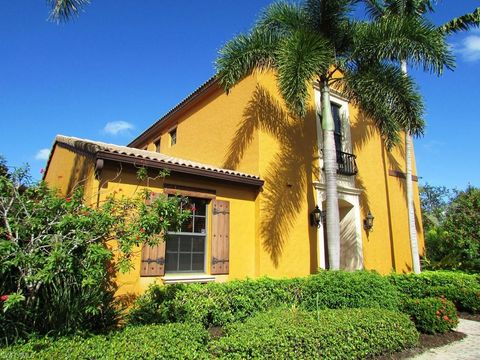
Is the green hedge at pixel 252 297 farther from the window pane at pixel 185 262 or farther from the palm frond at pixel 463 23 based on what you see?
the palm frond at pixel 463 23

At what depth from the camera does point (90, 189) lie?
7.45 metres

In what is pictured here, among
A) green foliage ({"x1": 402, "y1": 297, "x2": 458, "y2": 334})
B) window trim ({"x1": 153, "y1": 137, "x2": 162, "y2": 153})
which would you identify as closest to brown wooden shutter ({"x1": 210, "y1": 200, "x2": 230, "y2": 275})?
green foliage ({"x1": 402, "y1": 297, "x2": 458, "y2": 334})

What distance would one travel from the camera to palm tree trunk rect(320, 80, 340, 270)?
9.32 m

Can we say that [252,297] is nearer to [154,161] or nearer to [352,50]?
[154,161]

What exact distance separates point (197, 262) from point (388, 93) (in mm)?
7187

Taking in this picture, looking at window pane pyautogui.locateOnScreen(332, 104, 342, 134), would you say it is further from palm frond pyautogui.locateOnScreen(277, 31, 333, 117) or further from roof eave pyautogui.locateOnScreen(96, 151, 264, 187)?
roof eave pyautogui.locateOnScreen(96, 151, 264, 187)

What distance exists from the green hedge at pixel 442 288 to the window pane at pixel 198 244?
20.0ft

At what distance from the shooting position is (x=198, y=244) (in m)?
8.88

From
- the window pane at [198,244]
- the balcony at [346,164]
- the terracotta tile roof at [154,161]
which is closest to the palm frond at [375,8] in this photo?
the balcony at [346,164]

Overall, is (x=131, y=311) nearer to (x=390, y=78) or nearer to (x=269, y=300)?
(x=269, y=300)

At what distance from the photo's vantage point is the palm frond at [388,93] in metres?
9.84

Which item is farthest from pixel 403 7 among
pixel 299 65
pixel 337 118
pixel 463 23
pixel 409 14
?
pixel 299 65

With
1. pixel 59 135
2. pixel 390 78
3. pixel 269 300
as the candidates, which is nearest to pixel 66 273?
pixel 269 300

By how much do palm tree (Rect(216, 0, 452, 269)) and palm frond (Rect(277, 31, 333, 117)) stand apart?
4cm
